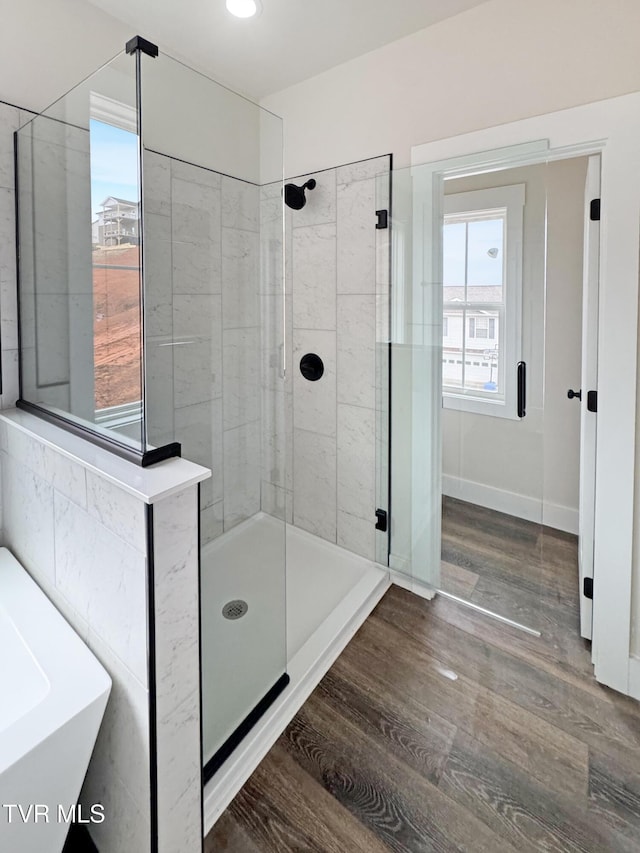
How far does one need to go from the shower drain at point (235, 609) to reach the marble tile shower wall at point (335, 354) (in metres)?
0.56

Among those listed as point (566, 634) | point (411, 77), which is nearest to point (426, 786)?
point (566, 634)

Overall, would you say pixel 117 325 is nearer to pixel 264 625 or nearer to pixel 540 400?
pixel 264 625

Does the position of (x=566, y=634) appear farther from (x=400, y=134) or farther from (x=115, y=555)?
(x=400, y=134)

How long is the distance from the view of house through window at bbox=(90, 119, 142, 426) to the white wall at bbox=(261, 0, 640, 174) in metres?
1.32

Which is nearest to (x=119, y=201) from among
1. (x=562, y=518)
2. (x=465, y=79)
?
(x=465, y=79)

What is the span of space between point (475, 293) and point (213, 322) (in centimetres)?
118

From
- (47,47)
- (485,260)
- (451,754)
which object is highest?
(47,47)

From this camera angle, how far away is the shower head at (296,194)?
2312mm

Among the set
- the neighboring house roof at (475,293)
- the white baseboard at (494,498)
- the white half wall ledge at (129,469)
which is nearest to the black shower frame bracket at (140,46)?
the white half wall ledge at (129,469)

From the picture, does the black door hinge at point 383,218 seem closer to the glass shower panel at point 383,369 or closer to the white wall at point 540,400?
the glass shower panel at point 383,369

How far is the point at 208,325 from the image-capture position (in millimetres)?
1655

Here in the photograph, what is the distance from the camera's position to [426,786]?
133 centimetres

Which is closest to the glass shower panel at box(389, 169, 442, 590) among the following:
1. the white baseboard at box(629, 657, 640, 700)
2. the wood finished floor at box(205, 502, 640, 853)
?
the wood finished floor at box(205, 502, 640, 853)

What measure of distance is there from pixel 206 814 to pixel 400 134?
2629mm
